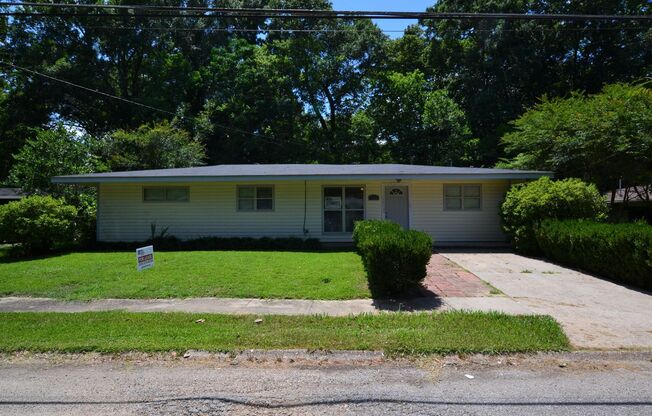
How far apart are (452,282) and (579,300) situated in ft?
7.96

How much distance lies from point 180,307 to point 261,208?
9.19m

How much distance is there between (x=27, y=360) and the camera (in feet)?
16.6

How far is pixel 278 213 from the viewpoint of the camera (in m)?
16.2

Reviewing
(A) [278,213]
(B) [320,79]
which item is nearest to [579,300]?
(A) [278,213]

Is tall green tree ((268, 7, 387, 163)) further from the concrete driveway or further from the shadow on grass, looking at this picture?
the shadow on grass

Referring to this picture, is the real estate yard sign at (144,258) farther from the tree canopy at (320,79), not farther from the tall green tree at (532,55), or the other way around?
the tall green tree at (532,55)

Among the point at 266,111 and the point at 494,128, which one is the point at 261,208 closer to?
the point at 266,111

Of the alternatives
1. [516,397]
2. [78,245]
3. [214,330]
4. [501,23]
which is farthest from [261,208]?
[501,23]

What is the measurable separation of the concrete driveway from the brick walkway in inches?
12.3

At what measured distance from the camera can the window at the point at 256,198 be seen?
16297 millimetres

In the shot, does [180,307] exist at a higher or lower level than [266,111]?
lower

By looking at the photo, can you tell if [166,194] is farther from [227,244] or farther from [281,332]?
[281,332]

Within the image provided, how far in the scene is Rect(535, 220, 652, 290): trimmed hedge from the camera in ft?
27.2

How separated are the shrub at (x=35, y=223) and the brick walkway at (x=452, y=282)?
1186 cm
